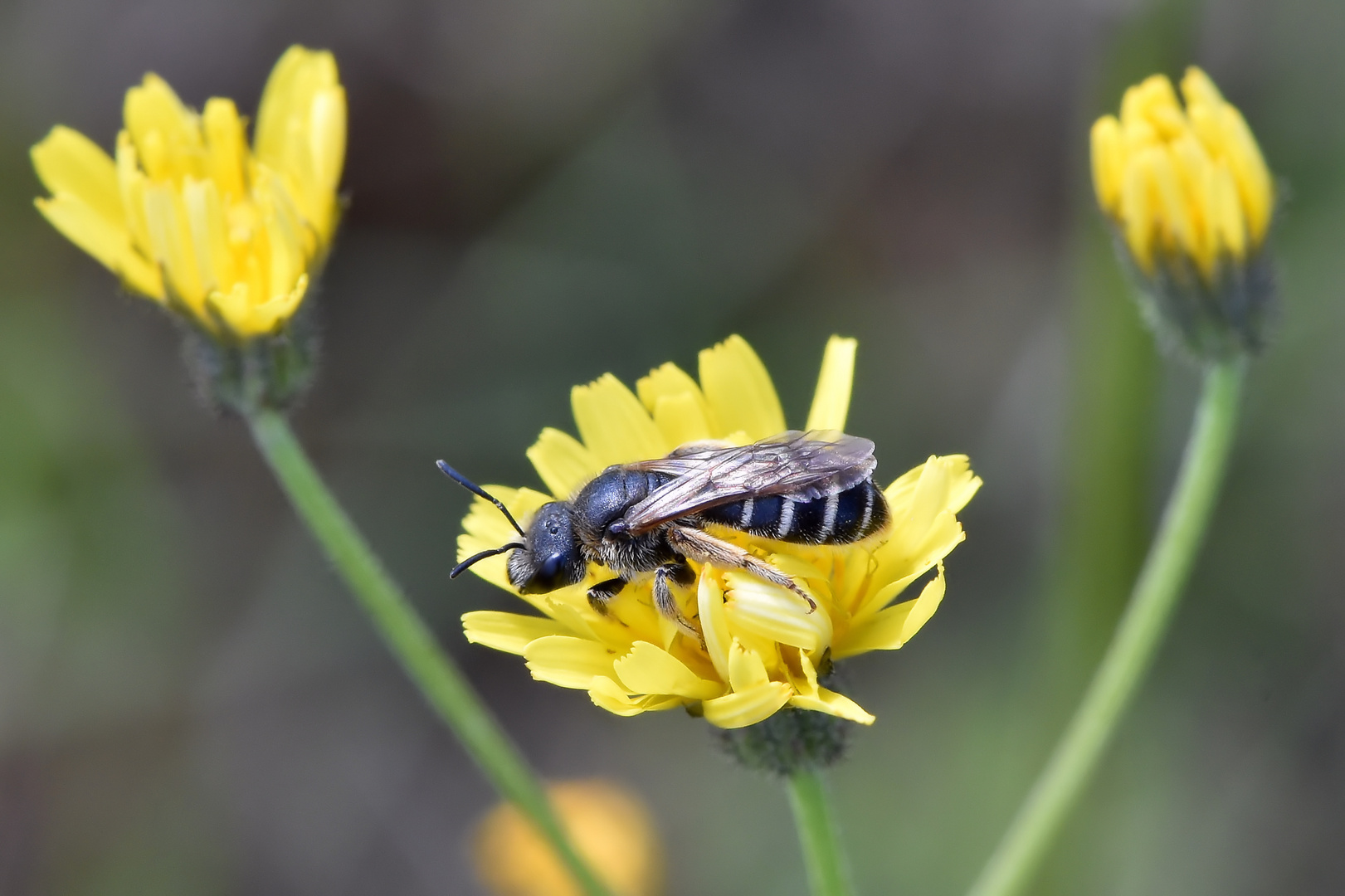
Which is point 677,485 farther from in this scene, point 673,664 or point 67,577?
point 67,577

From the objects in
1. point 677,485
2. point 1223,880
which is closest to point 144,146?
point 677,485

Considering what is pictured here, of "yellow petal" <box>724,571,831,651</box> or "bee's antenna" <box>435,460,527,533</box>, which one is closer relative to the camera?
"yellow petal" <box>724,571,831,651</box>

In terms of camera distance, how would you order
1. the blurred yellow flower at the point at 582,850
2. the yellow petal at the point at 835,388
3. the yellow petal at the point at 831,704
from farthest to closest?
1. the blurred yellow flower at the point at 582,850
2. the yellow petal at the point at 835,388
3. the yellow petal at the point at 831,704

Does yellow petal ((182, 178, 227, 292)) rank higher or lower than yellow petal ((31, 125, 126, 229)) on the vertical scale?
lower

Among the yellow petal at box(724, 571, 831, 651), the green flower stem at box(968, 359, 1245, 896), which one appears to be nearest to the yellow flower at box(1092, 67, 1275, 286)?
the green flower stem at box(968, 359, 1245, 896)

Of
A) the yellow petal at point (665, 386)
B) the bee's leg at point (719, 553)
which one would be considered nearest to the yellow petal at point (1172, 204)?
the yellow petal at point (665, 386)

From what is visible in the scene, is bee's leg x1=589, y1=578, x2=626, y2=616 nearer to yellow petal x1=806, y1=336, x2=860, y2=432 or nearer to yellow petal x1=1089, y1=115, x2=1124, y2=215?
yellow petal x1=806, y1=336, x2=860, y2=432

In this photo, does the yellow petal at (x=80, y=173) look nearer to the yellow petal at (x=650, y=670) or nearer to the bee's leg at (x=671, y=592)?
the bee's leg at (x=671, y=592)
